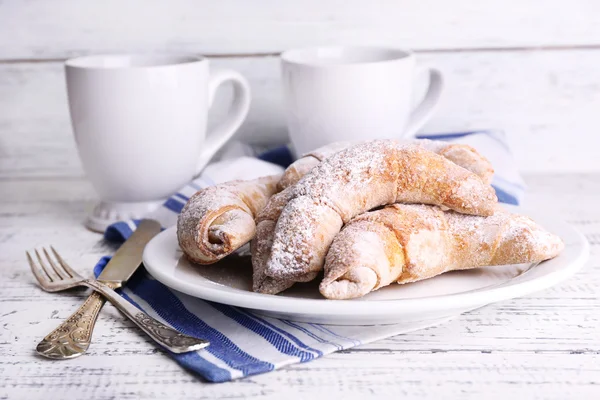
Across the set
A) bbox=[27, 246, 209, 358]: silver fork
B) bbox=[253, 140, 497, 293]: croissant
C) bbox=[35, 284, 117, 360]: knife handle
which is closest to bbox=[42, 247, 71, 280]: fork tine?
bbox=[27, 246, 209, 358]: silver fork

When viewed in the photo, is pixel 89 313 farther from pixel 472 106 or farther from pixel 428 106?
pixel 472 106

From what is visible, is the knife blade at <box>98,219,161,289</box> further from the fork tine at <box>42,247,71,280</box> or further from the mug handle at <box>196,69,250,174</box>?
the mug handle at <box>196,69,250,174</box>

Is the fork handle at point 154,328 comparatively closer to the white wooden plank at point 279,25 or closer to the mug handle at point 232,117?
the mug handle at point 232,117

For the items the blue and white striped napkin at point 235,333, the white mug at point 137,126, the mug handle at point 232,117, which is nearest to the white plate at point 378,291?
the blue and white striped napkin at point 235,333

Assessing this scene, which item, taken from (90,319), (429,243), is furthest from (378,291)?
(90,319)

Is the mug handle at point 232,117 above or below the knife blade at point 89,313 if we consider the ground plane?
above

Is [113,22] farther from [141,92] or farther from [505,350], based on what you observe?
[505,350]
